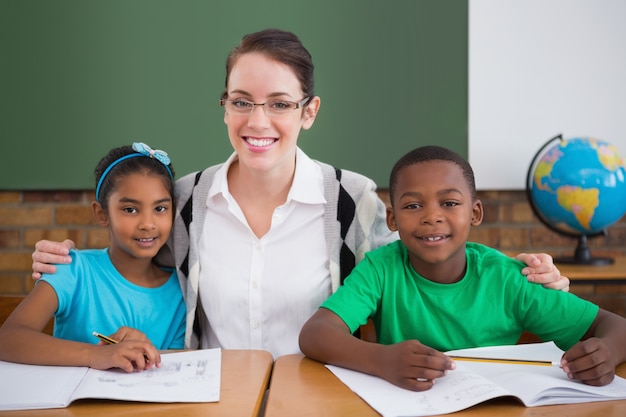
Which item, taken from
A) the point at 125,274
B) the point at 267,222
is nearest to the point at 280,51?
the point at 267,222

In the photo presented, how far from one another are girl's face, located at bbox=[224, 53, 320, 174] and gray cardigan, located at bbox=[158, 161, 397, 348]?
0.19m

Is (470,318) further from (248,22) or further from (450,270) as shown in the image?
(248,22)

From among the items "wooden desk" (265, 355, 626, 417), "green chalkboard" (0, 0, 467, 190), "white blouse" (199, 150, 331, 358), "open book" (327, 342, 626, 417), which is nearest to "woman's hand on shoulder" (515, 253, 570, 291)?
"open book" (327, 342, 626, 417)

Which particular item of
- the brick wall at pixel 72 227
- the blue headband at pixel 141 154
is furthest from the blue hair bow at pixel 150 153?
the brick wall at pixel 72 227

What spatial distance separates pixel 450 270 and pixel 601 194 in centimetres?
143

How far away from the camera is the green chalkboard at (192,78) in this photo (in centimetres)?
291

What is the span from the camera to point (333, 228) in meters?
1.69

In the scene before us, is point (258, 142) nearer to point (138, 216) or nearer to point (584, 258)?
Result: point (138, 216)

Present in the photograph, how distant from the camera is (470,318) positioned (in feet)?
4.49

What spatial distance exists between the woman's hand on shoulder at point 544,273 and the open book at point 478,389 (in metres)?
0.25

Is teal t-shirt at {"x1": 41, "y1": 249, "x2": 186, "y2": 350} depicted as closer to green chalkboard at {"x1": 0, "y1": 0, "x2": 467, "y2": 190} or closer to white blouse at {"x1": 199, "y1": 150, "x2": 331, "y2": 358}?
white blouse at {"x1": 199, "y1": 150, "x2": 331, "y2": 358}

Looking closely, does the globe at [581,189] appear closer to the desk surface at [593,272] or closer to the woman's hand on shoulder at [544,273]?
the desk surface at [593,272]

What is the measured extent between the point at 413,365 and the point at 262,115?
2.51ft

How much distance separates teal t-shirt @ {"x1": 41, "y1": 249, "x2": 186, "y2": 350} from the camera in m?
1.53
